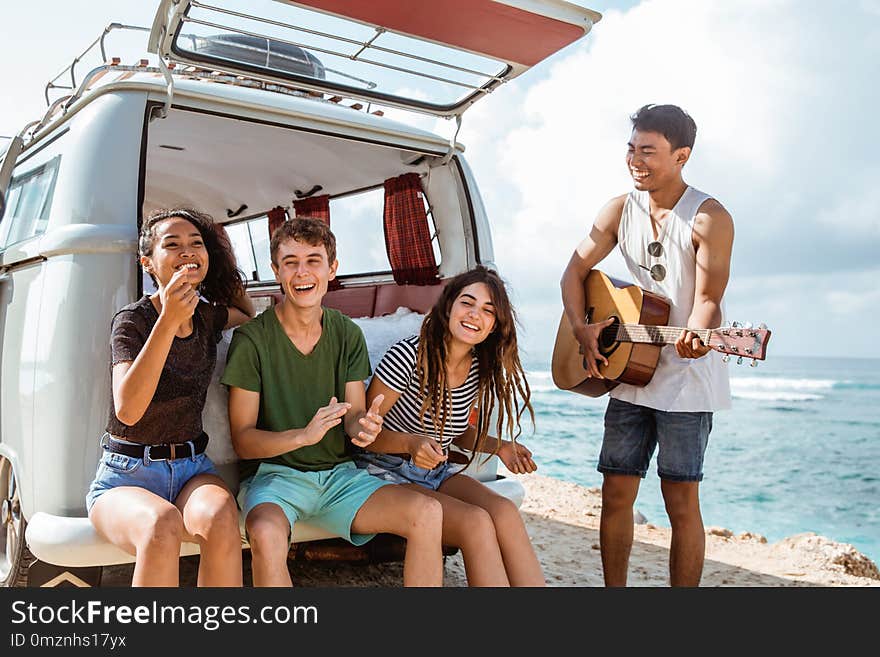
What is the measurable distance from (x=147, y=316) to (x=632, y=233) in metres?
1.89

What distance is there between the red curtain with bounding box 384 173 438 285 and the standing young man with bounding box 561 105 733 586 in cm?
113

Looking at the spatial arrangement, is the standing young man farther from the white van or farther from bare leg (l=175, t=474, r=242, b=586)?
bare leg (l=175, t=474, r=242, b=586)

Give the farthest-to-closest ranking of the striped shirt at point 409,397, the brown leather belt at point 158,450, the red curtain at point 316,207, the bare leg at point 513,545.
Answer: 1. the red curtain at point 316,207
2. the striped shirt at point 409,397
3. the bare leg at point 513,545
4. the brown leather belt at point 158,450

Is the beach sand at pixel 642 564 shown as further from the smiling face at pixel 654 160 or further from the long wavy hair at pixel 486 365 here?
the smiling face at pixel 654 160

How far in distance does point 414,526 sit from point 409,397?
1.68 ft

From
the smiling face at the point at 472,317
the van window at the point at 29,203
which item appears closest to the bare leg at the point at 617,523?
the smiling face at the point at 472,317

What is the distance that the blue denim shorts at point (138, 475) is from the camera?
2211 mm

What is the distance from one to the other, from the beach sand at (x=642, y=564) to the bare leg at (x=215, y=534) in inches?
60.1

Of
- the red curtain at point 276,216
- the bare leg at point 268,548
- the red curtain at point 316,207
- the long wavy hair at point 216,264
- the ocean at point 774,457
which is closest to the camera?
the bare leg at point 268,548

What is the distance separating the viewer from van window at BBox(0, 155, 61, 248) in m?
2.73

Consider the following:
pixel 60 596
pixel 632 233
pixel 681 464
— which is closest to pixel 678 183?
pixel 632 233

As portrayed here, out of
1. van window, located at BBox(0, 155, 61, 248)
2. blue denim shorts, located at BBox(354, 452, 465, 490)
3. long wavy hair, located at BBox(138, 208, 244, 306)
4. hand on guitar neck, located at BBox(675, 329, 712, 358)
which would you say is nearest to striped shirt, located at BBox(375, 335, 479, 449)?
blue denim shorts, located at BBox(354, 452, 465, 490)

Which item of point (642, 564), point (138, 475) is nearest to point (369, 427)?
point (138, 475)

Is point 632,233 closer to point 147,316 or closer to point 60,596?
point 147,316
